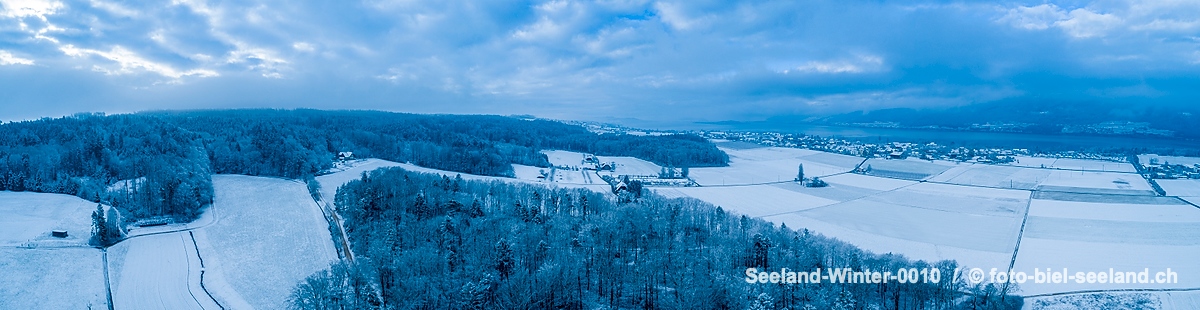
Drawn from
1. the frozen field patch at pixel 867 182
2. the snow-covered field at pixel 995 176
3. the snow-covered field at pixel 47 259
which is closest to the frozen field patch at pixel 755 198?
the frozen field patch at pixel 867 182

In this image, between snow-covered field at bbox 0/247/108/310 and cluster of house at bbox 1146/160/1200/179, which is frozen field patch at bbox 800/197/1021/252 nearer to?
snow-covered field at bbox 0/247/108/310

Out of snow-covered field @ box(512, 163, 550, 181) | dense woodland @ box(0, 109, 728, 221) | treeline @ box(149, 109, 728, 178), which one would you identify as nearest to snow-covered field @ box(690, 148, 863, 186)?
treeline @ box(149, 109, 728, 178)

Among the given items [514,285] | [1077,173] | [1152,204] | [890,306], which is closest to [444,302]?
Result: [514,285]

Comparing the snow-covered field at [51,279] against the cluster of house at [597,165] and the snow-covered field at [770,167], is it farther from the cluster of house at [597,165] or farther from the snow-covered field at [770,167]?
the cluster of house at [597,165]

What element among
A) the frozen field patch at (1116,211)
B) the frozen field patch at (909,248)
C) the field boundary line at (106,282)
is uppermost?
the frozen field patch at (1116,211)

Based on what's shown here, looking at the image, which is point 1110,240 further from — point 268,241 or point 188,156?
point 188,156

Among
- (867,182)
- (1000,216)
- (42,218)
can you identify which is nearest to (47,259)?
(42,218)
